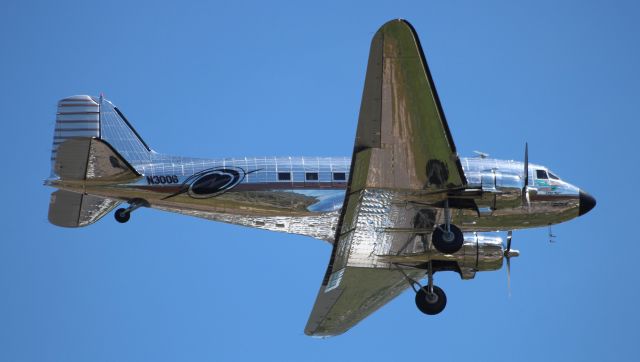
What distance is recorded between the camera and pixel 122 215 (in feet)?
82.9

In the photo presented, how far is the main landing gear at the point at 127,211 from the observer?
82.9ft

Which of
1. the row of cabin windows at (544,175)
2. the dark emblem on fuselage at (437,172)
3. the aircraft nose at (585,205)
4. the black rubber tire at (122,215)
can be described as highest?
the row of cabin windows at (544,175)

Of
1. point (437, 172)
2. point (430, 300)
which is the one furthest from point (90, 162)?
point (430, 300)

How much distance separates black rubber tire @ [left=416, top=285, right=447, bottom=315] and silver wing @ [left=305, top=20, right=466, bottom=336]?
1046 millimetres

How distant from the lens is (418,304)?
2503 centimetres

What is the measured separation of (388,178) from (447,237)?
203 cm

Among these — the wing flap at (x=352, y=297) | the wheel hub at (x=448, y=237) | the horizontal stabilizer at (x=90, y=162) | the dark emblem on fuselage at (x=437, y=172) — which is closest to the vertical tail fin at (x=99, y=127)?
the horizontal stabilizer at (x=90, y=162)

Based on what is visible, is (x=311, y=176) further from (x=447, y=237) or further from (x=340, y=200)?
(x=447, y=237)

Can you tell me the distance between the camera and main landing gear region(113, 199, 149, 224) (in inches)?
995

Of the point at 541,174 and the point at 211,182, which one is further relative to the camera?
the point at 541,174

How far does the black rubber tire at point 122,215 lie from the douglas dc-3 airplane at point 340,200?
25 mm

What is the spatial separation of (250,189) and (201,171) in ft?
4.36

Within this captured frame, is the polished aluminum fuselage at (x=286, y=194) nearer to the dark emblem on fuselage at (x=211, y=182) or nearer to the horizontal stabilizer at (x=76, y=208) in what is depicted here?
the dark emblem on fuselage at (x=211, y=182)

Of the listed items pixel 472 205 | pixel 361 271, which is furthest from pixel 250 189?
pixel 472 205
